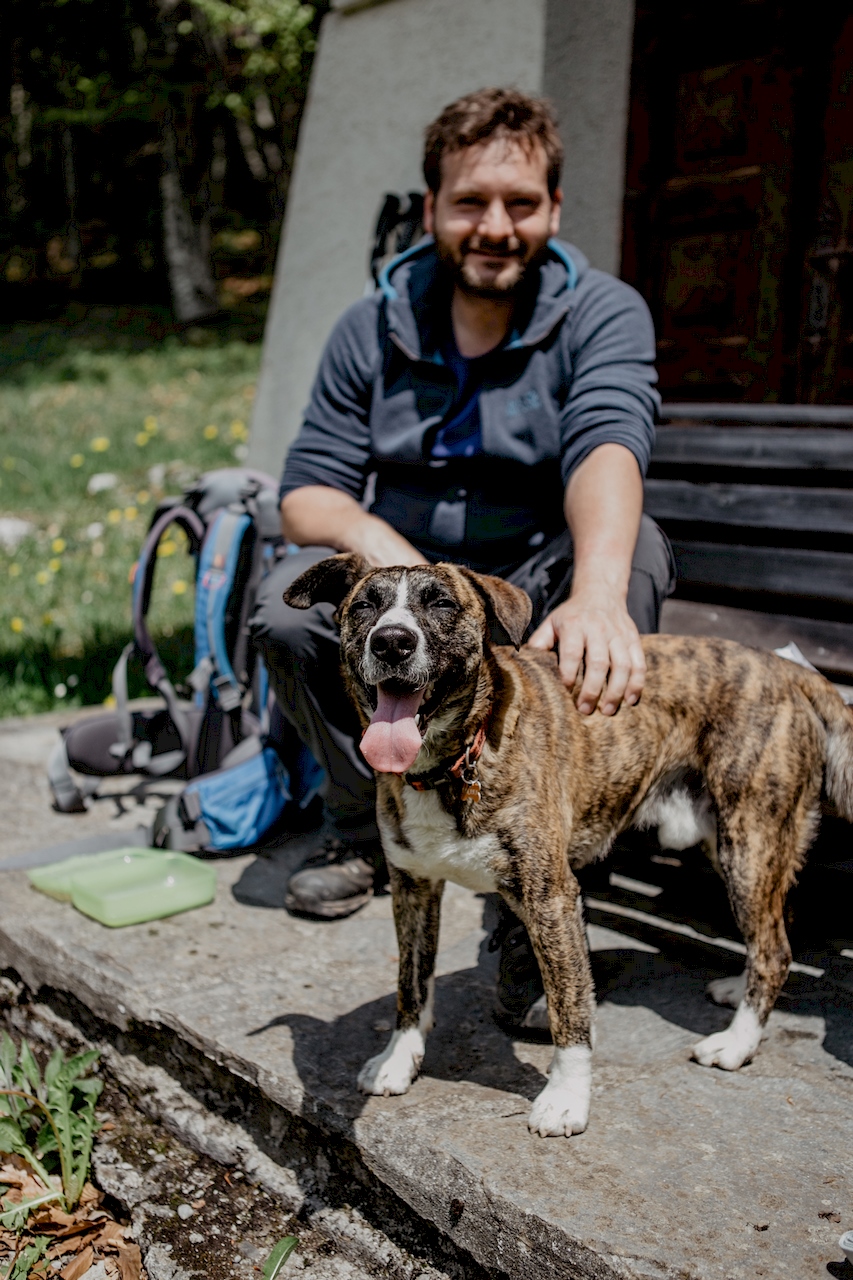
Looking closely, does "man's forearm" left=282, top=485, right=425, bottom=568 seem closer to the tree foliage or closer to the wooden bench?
the wooden bench

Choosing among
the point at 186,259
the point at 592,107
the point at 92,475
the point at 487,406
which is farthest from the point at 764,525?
the point at 186,259

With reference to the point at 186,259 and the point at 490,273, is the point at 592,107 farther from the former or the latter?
the point at 186,259

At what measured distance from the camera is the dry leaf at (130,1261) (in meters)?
2.20

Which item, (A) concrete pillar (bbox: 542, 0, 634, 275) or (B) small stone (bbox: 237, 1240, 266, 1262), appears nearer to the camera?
(B) small stone (bbox: 237, 1240, 266, 1262)

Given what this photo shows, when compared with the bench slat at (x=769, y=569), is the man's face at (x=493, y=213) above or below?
above

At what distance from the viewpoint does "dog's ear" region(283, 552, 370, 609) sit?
2387 millimetres

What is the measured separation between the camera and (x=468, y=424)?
3189 millimetres

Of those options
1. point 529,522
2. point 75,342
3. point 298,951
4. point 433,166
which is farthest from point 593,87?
point 75,342

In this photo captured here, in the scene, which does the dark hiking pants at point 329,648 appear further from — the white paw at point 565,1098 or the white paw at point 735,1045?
the white paw at point 565,1098

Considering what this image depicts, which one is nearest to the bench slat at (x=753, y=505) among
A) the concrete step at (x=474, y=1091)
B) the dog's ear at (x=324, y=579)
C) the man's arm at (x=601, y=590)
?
the man's arm at (x=601, y=590)

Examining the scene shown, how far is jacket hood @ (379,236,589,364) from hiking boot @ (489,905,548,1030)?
1.61 meters

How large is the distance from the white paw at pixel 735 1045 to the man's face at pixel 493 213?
1.98m

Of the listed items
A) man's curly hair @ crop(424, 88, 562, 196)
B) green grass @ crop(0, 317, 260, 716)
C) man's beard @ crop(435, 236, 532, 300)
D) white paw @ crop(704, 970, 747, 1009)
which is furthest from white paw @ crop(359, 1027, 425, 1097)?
green grass @ crop(0, 317, 260, 716)

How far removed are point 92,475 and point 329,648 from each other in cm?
672
